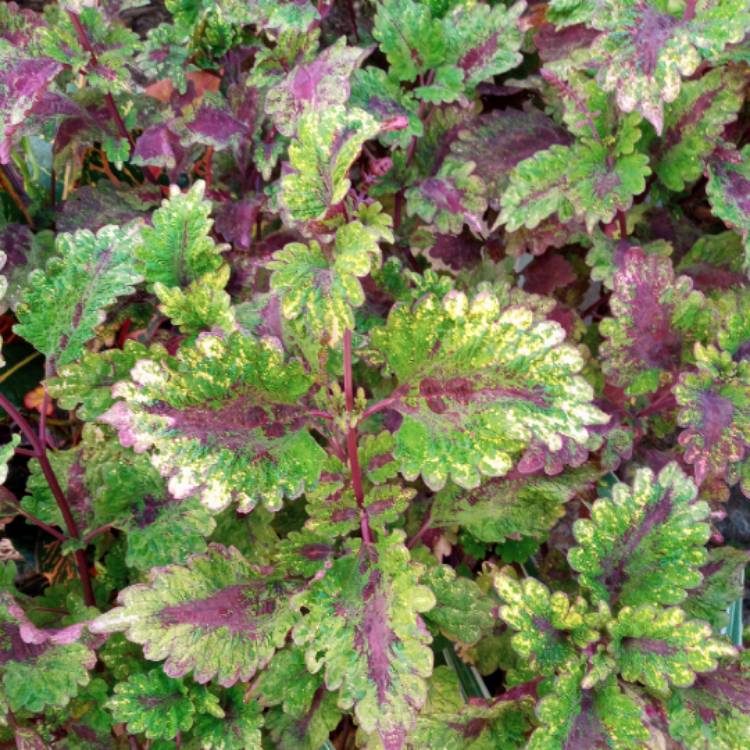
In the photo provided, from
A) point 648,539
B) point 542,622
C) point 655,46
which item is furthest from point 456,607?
point 655,46

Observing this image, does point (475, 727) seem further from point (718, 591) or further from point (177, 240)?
point (177, 240)

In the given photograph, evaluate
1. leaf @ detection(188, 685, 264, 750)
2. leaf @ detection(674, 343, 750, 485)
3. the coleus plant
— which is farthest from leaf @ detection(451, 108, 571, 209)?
leaf @ detection(188, 685, 264, 750)

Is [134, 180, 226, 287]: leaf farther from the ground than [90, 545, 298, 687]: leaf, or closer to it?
farther from the ground

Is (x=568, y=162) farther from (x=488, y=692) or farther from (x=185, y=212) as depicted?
(x=488, y=692)

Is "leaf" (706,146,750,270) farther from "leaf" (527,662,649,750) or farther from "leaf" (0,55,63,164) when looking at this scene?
"leaf" (0,55,63,164)

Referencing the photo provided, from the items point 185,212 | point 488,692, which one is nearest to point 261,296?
point 185,212

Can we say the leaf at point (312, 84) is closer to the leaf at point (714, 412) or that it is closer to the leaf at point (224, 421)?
the leaf at point (224, 421)

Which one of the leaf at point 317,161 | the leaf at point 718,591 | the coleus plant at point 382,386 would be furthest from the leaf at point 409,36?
the leaf at point 718,591
